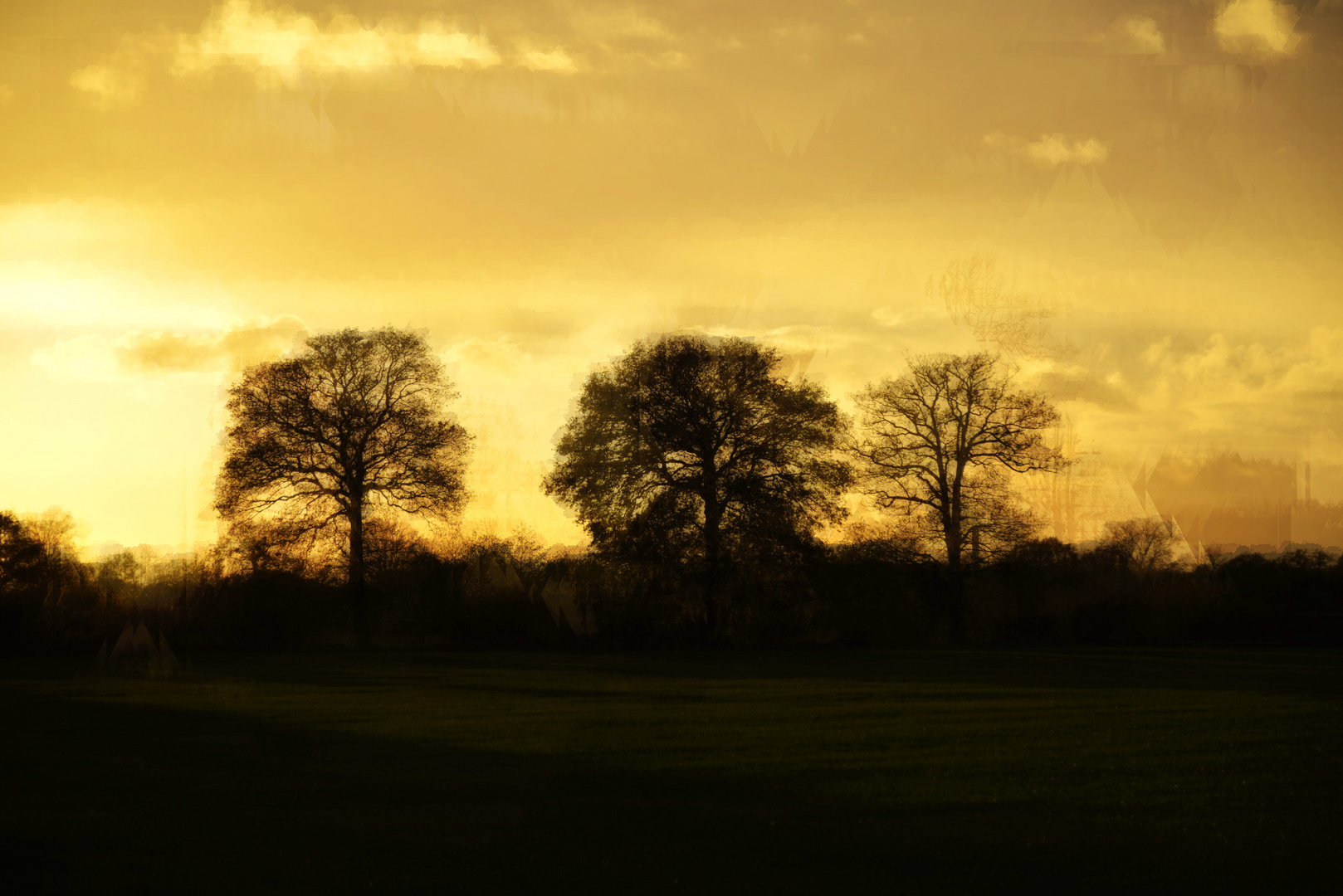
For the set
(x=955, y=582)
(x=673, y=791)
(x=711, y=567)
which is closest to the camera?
(x=673, y=791)

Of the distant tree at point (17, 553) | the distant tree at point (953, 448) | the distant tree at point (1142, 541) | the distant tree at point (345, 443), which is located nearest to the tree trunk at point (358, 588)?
the distant tree at point (345, 443)

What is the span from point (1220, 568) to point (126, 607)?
3957 cm

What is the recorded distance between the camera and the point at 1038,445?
147 feet

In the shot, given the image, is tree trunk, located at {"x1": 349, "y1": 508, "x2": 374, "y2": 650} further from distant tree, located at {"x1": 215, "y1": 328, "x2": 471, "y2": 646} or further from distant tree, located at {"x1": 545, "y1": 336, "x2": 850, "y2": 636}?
distant tree, located at {"x1": 545, "y1": 336, "x2": 850, "y2": 636}

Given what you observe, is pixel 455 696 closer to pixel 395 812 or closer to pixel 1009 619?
pixel 395 812

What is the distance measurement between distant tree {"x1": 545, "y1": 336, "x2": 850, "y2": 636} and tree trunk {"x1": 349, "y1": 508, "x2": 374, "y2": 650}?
7.25 meters

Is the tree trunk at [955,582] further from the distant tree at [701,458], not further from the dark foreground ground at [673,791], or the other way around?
the dark foreground ground at [673,791]

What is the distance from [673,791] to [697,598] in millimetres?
30256

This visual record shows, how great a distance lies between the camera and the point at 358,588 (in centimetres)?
4156

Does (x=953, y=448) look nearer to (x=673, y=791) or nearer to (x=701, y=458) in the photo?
(x=701, y=458)

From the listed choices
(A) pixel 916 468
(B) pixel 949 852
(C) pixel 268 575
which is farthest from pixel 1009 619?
(B) pixel 949 852

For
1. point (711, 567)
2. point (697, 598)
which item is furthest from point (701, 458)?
point (697, 598)

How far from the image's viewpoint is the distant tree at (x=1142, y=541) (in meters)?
48.6

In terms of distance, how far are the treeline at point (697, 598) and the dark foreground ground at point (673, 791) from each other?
18.1 meters
